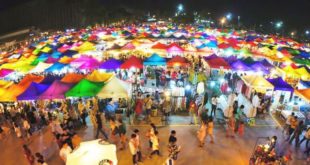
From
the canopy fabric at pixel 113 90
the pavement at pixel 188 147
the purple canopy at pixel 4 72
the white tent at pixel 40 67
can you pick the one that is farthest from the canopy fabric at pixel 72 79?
the purple canopy at pixel 4 72

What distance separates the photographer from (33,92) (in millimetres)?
11477

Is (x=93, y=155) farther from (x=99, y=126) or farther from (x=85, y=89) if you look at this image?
(x=85, y=89)

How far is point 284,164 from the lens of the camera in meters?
8.48

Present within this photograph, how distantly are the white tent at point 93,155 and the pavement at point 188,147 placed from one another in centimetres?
221

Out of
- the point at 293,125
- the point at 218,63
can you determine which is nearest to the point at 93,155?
the point at 293,125

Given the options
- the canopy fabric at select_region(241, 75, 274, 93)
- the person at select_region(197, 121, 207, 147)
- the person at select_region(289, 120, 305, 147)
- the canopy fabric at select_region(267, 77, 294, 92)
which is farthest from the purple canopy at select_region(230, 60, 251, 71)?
→ the person at select_region(197, 121, 207, 147)

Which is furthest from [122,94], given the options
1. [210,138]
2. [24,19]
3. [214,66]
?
[24,19]

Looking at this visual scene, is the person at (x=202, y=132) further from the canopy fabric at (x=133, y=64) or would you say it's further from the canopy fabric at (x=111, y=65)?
the canopy fabric at (x=111, y=65)

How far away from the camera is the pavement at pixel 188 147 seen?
9781 millimetres

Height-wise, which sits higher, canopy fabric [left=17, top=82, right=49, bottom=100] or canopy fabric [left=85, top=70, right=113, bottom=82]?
canopy fabric [left=85, top=70, right=113, bottom=82]

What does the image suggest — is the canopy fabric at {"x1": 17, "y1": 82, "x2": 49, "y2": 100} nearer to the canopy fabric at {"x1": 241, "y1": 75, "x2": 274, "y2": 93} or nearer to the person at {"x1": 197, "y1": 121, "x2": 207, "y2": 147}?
the person at {"x1": 197, "y1": 121, "x2": 207, "y2": 147}

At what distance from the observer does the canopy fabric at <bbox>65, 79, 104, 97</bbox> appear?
11516mm

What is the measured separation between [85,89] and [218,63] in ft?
26.8

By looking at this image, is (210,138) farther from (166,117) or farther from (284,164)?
(284,164)
